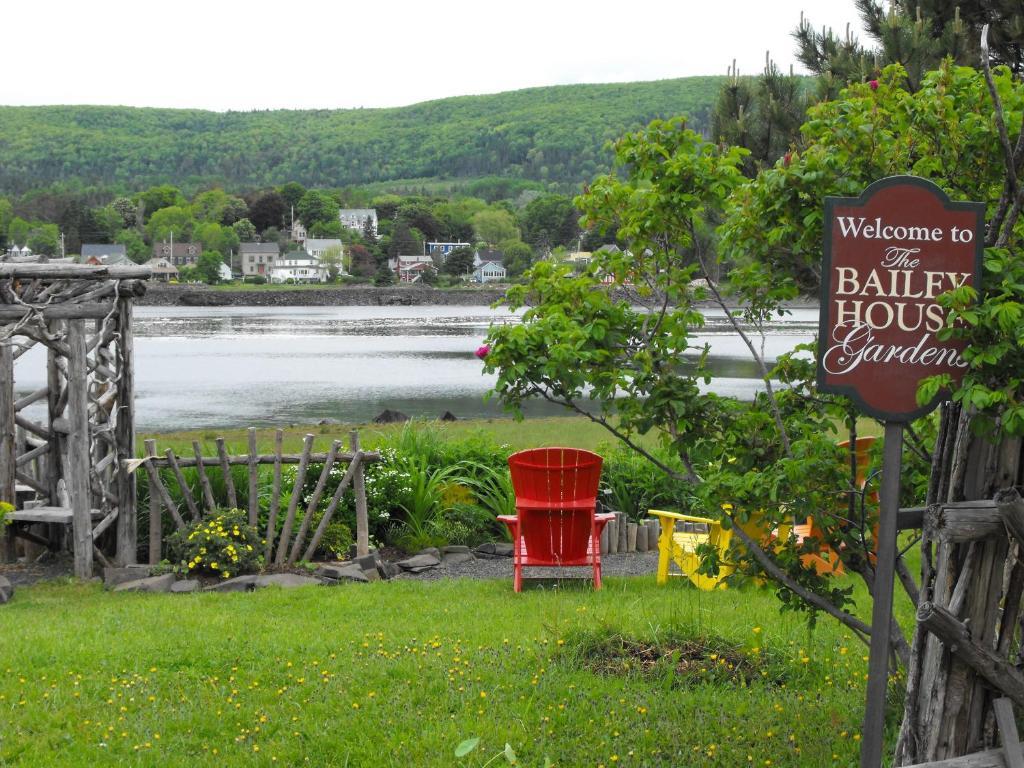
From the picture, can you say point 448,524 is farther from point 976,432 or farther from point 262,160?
point 262,160

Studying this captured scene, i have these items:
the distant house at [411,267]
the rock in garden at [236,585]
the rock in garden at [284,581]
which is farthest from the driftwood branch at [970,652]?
the distant house at [411,267]

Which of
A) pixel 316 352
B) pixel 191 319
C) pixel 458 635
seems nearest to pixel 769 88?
pixel 458 635

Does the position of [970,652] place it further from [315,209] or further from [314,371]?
[315,209]

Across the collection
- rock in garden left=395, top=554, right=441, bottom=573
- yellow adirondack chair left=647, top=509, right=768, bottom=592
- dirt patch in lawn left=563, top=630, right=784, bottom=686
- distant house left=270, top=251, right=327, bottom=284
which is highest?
dirt patch in lawn left=563, top=630, right=784, bottom=686

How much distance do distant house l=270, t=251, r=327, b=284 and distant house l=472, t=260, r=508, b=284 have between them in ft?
59.6

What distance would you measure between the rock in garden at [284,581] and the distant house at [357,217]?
5884 inches

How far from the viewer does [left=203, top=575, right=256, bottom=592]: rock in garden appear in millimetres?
9000

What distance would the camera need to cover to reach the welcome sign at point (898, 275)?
3.59 meters

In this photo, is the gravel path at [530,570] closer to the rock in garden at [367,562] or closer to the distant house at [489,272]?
the rock in garden at [367,562]

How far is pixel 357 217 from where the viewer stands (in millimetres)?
168625

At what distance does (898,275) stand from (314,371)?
35879mm

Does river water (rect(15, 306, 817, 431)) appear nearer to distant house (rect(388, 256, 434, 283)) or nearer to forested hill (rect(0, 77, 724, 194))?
distant house (rect(388, 256, 434, 283))

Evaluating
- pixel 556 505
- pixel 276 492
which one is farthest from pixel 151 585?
pixel 556 505

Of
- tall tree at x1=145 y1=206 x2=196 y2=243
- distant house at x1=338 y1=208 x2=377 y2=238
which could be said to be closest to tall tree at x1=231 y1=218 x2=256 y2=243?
tall tree at x1=145 y1=206 x2=196 y2=243
